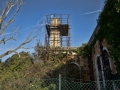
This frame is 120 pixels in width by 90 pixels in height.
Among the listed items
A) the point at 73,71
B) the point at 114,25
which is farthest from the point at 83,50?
the point at 114,25

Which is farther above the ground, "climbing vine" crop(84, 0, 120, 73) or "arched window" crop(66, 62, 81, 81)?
"climbing vine" crop(84, 0, 120, 73)

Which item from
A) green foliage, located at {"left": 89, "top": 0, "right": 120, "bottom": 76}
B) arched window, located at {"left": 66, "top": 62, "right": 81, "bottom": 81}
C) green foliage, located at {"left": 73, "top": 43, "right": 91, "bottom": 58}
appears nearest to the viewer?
green foliage, located at {"left": 89, "top": 0, "right": 120, "bottom": 76}

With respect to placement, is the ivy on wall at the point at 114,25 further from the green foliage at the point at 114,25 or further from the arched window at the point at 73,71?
the arched window at the point at 73,71

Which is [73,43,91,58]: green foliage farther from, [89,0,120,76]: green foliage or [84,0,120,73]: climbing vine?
[89,0,120,76]: green foliage

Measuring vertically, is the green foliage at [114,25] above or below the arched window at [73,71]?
above

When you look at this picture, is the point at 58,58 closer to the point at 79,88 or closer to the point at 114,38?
the point at 79,88

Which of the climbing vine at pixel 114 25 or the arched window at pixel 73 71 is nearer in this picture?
the climbing vine at pixel 114 25

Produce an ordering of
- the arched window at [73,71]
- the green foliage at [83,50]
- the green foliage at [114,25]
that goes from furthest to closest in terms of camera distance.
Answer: the green foliage at [83,50]
the arched window at [73,71]
the green foliage at [114,25]

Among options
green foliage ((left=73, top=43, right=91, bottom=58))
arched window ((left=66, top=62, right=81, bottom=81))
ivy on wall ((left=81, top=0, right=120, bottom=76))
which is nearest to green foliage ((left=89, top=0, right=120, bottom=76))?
ivy on wall ((left=81, top=0, right=120, bottom=76))

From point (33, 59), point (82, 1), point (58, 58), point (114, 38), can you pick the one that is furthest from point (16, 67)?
point (114, 38)

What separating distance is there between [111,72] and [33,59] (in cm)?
739

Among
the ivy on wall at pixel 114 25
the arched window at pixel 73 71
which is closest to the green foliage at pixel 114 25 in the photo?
the ivy on wall at pixel 114 25

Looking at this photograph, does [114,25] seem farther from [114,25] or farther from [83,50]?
[83,50]

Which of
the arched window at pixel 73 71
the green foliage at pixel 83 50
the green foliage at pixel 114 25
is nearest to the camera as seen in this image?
the green foliage at pixel 114 25
